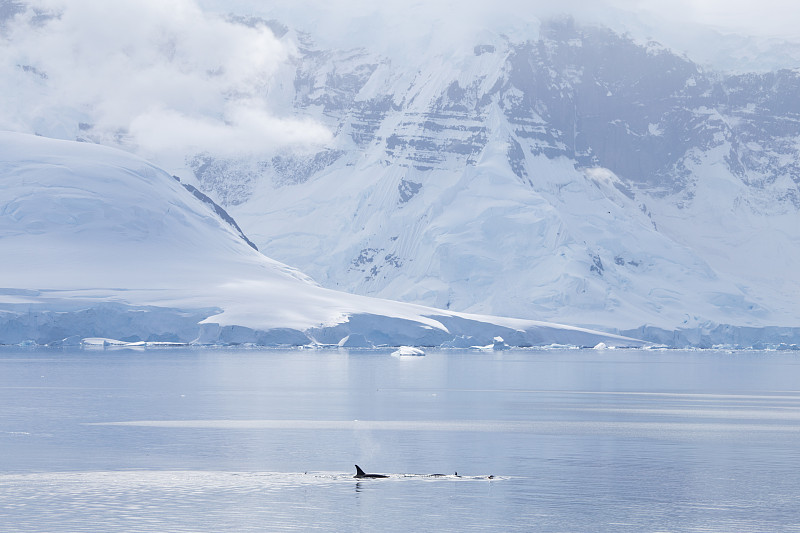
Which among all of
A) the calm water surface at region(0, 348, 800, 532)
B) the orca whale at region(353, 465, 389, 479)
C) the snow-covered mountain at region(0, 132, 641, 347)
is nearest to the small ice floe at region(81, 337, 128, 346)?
the snow-covered mountain at region(0, 132, 641, 347)

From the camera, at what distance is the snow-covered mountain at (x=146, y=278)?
13600cm

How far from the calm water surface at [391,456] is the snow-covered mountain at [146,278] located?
166 ft

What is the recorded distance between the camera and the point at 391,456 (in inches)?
1762

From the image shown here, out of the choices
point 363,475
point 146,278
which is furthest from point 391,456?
point 146,278

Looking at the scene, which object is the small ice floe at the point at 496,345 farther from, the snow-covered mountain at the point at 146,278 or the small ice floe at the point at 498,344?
the snow-covered mountain at the point at 146,278

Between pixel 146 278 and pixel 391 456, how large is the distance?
370ft

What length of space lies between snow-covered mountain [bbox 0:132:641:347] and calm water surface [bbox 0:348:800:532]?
1986 inches

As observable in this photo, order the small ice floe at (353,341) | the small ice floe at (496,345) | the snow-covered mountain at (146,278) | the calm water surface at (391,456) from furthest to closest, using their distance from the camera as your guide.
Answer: the small ice floe at (496,345) < the small ice floe at (353,341) < the snow-covered mountain at (146,278) < the calm water surface at (391,456)

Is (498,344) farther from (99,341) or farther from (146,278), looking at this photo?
(99,341)

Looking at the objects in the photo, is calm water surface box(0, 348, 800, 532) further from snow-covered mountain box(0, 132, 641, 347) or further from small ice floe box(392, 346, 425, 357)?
small ice floe box(392, 346, 425, 357)

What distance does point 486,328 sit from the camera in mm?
165500

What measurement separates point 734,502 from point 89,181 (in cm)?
14554

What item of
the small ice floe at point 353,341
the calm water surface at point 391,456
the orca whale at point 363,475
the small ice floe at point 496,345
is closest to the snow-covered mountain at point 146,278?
the small ice floe at point 353,341

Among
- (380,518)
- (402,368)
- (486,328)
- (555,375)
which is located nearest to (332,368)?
(402,368)
